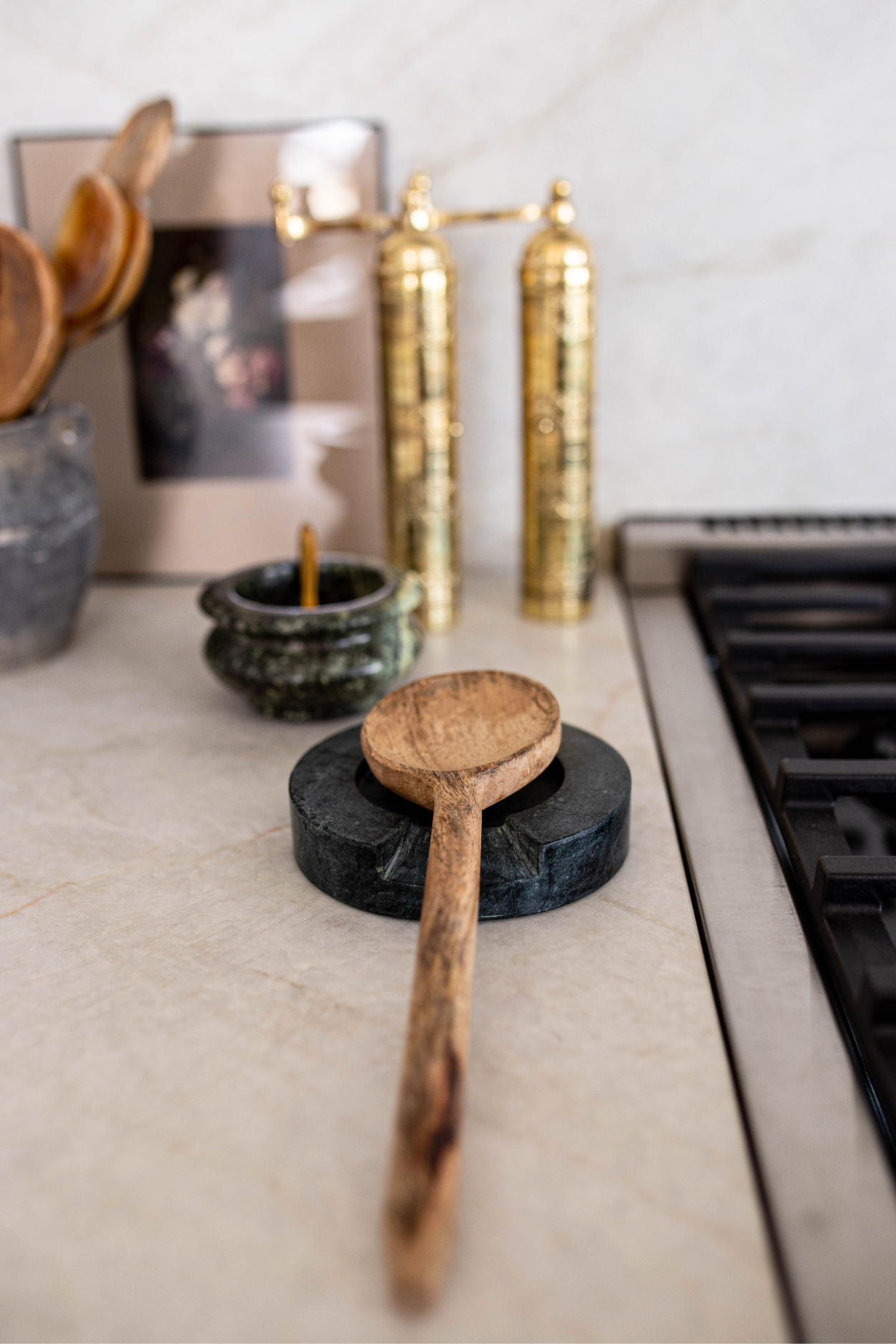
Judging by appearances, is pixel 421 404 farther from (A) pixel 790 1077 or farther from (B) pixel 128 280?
(A) pixel 790 1077

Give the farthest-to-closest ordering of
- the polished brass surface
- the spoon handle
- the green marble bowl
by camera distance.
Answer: the polished brass surface, the green marble bowl, the spoon handle

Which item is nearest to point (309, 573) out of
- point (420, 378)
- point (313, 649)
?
point (313, 649)

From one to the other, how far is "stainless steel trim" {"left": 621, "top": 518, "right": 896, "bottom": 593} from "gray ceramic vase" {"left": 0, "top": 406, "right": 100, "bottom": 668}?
42cm

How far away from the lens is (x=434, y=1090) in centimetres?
31

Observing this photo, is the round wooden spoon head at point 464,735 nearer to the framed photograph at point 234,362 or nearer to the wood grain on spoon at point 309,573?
the wood grain on spoon at point 309,573

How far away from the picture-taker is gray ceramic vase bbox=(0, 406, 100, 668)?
2.22ft

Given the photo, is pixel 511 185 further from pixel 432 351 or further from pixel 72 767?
pixel 72 767

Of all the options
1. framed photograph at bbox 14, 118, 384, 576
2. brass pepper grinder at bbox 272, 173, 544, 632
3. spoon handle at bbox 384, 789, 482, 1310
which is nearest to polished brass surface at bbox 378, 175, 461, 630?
brass pepper grinder at bbox 272, 173, 544, 632

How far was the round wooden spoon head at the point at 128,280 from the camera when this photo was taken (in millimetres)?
748

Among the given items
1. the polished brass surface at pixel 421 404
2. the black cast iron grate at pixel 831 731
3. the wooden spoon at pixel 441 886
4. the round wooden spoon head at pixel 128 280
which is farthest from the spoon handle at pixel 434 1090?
the round wooden spoon head at pixel 128 280

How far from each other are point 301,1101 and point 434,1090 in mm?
68

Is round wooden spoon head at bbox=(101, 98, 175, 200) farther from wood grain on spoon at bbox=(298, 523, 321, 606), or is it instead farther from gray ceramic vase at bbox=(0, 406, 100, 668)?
wood grain on spoon at bbox=(298, 523, 321, 606)

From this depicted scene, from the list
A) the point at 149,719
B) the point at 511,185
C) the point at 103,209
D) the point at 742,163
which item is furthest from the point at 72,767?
the point at 742,163

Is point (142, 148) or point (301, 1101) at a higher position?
point (142, 148)
